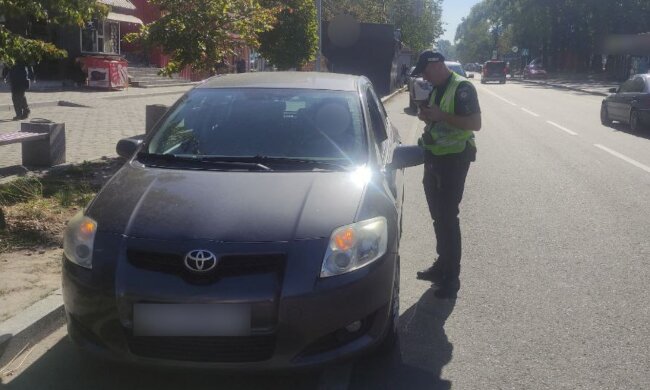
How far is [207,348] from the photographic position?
3.48 meters

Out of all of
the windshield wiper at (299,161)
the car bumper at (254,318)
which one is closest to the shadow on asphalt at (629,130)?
the windshield wiper at (299,161)

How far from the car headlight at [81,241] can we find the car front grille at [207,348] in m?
0.50

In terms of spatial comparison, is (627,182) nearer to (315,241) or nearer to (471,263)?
(471,263)

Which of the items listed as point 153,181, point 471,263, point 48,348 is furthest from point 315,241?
point 471,263

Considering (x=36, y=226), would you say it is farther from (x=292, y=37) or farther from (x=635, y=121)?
(x=635, y=121)

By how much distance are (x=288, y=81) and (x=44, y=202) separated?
3.17 meters

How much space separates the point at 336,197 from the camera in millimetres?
3973

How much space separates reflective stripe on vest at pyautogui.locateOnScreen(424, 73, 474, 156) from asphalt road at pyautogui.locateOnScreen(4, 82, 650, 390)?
111 cm

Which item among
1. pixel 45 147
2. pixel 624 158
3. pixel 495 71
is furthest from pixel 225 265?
pixel 495 71

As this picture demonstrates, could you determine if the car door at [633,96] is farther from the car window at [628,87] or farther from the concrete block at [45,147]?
the concrete block at [45,147]

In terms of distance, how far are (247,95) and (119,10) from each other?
97.7 feet

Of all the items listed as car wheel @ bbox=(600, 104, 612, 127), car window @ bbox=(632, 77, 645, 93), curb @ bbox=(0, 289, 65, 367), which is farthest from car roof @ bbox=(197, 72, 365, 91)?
car wheel @ bbox=(600, 104, 612, 127)

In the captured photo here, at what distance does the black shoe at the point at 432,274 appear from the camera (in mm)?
5633

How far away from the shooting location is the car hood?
3.61 metres
